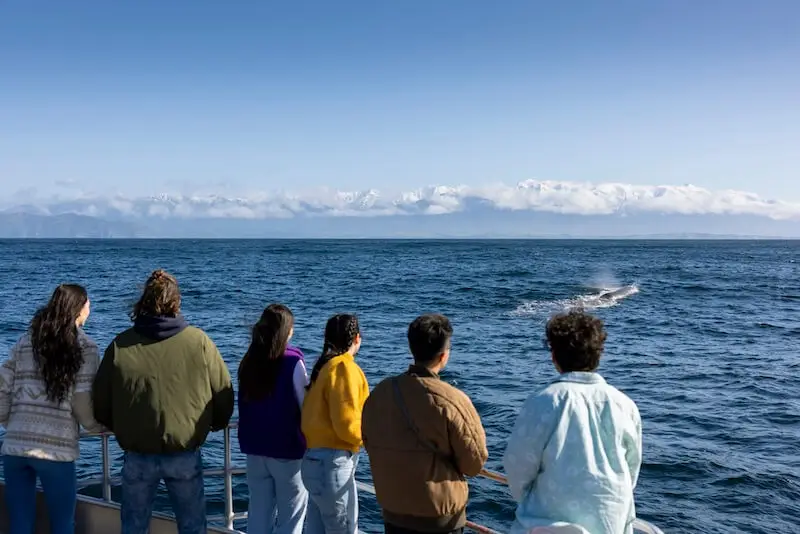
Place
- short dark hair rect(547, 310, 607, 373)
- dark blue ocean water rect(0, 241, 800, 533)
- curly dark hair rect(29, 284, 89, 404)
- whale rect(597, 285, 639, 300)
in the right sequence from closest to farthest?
short dark hair rect(547, 310, 607, 373) → curly dark hair rect(29, 284, 89, 404) → dark blue ocean water rect(0, 241, 800, 533) → whale rect(597, 285, 639, 300)

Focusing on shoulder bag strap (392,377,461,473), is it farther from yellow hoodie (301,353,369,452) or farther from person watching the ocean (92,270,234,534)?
person watching the ocean (92,270,234,534)

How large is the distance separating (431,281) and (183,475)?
51888 millimetres

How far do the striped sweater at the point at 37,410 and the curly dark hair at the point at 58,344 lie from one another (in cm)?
5

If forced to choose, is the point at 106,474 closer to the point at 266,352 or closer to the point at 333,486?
the point at 266,352

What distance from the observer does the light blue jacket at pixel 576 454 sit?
3449 mm

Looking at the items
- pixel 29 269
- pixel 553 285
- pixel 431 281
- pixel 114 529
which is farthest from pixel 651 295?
pixel 29 269

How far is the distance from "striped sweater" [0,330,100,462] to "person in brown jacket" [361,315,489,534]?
1.69 meters

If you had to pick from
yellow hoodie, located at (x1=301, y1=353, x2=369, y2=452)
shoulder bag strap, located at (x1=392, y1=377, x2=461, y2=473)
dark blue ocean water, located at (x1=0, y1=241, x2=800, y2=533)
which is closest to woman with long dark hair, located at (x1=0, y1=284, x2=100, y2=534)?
dark blue ocean water, located at (x1=0, y1=241, x2=800, y2=533)

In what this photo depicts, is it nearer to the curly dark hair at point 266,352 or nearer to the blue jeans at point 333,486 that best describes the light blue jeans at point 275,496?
the blue jeans at point 333,486

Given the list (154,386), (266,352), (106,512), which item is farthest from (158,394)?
(106,512)

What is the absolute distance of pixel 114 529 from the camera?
5.09 metres

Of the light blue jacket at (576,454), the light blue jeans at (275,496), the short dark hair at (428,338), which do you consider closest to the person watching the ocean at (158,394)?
the light blue jeans at (275,496)

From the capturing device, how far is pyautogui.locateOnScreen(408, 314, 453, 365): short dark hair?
12.6 ft

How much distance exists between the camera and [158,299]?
168 inches
